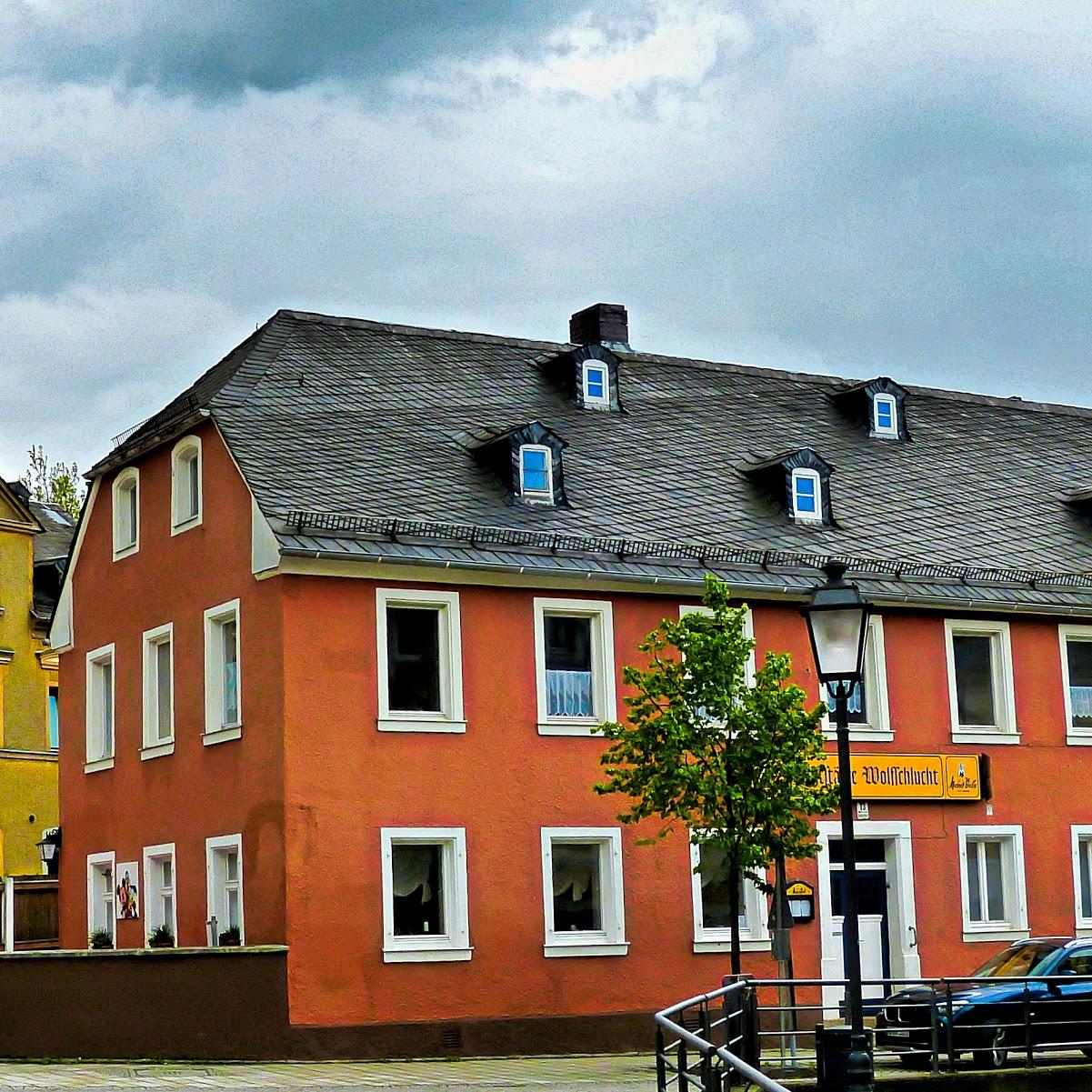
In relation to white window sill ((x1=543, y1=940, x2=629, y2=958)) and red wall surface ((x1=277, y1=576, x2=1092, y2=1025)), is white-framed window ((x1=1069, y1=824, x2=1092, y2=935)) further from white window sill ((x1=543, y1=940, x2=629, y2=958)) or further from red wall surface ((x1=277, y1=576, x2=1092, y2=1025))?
Answer: white window sill ((x1=543, y1=940, x2=629, y2=958))

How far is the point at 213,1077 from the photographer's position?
77.9ft

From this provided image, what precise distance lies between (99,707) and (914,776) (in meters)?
12.8

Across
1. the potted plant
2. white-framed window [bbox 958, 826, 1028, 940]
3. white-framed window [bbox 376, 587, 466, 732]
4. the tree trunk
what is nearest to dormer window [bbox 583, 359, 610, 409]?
white-framed window [bbox 376, 587, 466, 732]

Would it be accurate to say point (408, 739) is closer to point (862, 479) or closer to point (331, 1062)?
point (331, 1062)

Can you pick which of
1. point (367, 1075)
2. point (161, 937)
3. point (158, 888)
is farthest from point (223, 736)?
point (367, 1075)

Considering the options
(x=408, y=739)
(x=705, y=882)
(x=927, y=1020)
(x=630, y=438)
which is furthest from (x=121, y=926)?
(x=927, y=1020)

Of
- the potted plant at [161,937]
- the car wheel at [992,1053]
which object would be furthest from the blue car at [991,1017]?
the potted plant at [161,937]

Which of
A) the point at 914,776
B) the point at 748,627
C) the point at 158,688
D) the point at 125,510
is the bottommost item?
the point at 914,776

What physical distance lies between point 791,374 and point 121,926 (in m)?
16.1

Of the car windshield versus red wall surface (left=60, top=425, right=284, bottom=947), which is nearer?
the car windshield

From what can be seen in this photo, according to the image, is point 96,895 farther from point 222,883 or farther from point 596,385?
point 596,385

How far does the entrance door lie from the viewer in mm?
31109

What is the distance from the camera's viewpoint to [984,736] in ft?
106

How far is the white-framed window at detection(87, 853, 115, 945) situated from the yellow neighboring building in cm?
1264
